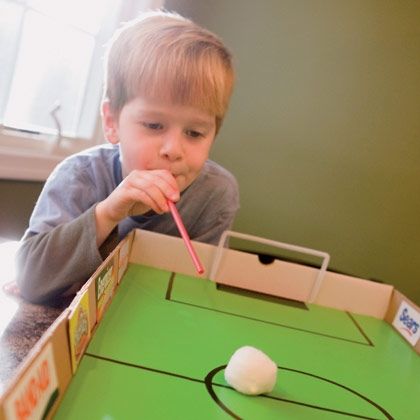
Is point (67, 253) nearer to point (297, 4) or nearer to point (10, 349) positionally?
point (10, 349)

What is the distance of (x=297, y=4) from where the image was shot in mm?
1656

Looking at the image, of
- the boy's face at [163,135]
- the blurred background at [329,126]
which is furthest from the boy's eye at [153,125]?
the blurred background at [329,126]

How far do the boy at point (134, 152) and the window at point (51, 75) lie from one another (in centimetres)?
32

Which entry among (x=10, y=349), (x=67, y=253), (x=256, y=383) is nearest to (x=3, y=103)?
(x=67, y=253)

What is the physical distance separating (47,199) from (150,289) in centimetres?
26

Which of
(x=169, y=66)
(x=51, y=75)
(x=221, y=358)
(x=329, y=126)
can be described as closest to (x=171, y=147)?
(x=169, y=66)

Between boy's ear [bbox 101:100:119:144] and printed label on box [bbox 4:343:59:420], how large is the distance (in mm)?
593

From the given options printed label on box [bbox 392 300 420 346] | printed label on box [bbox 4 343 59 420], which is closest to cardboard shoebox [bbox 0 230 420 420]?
printed label on box [bbox 392 300 420 346]

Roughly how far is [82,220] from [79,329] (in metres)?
0.34

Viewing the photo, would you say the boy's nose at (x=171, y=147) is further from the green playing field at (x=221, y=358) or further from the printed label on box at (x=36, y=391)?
the printed label on box at (x=36, y=391)

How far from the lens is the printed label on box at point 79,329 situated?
489mm

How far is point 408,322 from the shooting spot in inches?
34.2

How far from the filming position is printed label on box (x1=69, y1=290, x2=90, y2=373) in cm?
49

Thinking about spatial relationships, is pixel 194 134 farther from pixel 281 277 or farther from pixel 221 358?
pixel 221 358
